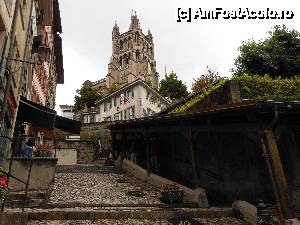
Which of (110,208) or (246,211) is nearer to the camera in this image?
(246,211)

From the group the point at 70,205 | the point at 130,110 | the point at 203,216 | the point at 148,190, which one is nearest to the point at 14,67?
the point at 70,205

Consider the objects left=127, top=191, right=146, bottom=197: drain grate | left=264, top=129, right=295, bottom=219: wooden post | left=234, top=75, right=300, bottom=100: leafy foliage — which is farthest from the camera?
left=234, top=75, right=300, bottom=100: leafy foliage

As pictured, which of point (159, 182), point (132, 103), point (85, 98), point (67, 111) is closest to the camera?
point (159, 182)

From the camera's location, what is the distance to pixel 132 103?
4316cm

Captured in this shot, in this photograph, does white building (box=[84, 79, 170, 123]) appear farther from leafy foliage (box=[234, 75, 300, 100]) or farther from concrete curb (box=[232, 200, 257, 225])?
concrete curb (box=[232, 200, 257, 225])

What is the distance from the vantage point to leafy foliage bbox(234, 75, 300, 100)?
1973 cm

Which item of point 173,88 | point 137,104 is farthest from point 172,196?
point 173,88

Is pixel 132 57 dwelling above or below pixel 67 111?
above

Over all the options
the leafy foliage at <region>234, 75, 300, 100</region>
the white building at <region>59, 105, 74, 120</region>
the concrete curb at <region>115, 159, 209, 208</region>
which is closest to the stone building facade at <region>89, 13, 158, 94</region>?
the white building at <region>59, 105, 74, 120</region>

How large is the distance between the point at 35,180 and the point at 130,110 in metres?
30.2

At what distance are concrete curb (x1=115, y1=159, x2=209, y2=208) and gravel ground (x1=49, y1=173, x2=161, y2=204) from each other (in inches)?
14.0

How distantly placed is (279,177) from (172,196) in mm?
4915

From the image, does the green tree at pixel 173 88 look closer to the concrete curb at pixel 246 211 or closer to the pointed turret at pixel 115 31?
the concrete curb at pixel 246 211

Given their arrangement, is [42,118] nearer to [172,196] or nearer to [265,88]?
[172,196]
